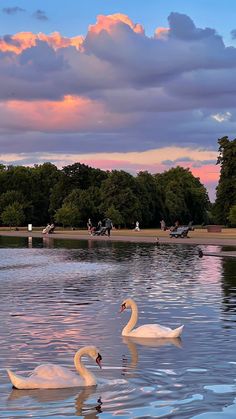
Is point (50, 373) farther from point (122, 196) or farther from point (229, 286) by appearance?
point (122, 196)

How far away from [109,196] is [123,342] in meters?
99.7

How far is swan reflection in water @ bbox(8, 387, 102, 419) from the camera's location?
10.2 meters

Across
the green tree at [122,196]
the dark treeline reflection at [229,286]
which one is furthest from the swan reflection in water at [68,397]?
the green tree at [122,196]

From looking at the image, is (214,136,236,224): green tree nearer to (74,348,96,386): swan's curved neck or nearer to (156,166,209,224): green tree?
(156,166,209,224): green tree

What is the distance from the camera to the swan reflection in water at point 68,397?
1020 centimetres

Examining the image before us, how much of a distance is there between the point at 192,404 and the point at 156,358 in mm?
3297

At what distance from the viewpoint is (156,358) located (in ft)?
44.6

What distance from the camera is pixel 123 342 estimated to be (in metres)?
15.1

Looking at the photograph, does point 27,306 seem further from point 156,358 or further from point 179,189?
point 179,189

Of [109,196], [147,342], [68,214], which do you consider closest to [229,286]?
[147,342]

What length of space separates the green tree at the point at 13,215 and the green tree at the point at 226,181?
119ft

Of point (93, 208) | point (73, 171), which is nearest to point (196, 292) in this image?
point (93, 208)

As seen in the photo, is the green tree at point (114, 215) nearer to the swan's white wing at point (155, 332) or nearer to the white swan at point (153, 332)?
the white swan at point (153, 332)

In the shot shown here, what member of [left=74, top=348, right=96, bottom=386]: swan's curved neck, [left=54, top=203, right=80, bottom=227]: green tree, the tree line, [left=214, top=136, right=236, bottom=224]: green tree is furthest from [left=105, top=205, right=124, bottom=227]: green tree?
[left=74, top=348, right=96, bottom=386]: swan's curved neck
